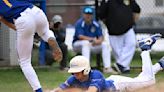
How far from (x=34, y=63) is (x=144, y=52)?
5.11m

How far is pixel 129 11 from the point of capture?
12281mm

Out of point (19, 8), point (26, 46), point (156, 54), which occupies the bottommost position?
point (156, 54)

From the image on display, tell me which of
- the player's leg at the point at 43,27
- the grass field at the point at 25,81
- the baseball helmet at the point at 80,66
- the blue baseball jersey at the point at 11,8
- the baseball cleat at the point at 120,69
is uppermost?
the blue baseball jersey at the point at 11,8

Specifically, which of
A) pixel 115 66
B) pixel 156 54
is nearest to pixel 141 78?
pixel 115 66

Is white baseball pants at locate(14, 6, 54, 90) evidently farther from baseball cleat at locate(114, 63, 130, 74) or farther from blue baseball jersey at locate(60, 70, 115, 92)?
baseball cleat at locate(114, 63, 130, 74)

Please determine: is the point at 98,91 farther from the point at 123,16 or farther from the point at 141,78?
the point at 123,16

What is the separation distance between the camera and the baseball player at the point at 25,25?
754cm

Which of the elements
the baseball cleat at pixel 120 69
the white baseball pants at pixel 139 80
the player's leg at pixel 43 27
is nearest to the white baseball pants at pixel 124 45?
the baseball cleat at pixel 120 69

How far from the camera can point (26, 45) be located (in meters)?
7.56

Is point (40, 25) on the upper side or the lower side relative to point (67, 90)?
upper

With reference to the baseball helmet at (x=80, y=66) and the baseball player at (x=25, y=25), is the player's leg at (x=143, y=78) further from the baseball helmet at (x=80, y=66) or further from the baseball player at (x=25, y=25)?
the baseball player at (x=25, y=25)

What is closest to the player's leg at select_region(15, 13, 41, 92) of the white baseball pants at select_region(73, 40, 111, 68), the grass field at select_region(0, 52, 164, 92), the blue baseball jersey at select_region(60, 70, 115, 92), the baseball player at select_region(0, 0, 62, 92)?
the baseball player at select_region(0, 0, 62, 92)

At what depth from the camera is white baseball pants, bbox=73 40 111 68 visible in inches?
464

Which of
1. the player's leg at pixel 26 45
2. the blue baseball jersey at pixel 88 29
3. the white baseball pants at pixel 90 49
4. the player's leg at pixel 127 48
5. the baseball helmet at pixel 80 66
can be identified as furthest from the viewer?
the player's leg at pixel 127 48
